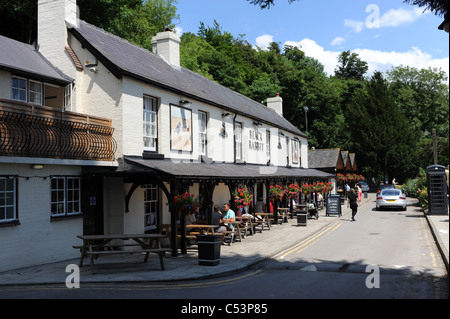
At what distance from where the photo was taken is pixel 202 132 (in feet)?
60.0

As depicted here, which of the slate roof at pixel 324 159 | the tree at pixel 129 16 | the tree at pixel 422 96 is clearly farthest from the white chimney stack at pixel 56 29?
the tree at pixel 422 96

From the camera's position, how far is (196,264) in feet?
36.9

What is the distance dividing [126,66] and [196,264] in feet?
24.2

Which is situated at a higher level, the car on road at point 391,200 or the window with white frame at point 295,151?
the window with white frame at point 295,151

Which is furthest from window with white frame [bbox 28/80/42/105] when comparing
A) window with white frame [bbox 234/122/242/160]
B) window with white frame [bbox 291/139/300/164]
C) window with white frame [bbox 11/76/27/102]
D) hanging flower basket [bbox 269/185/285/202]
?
window with white frame [bbox 291/139/300/164]

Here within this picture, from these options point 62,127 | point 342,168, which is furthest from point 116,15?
point 342,168

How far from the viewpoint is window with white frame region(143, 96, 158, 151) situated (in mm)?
14594

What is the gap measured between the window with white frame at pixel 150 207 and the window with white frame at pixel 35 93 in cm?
479

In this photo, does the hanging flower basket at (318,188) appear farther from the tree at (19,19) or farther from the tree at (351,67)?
the tree at (351,67)

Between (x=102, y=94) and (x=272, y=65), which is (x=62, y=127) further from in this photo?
(x=272, y=65)

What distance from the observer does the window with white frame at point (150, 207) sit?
1494cm

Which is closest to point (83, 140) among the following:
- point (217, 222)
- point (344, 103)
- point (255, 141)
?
point (217, 222)
